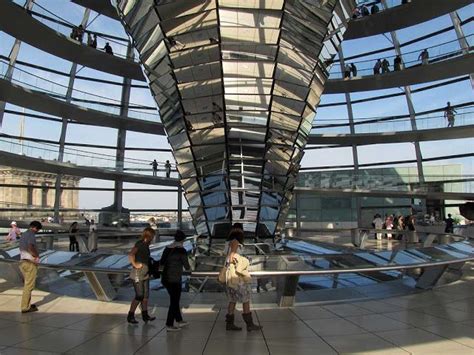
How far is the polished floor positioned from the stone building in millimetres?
27120

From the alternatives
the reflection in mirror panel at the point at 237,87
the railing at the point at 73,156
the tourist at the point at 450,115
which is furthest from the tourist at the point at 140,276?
the tourist at the point at 450,115

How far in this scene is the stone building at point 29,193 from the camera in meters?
32.8

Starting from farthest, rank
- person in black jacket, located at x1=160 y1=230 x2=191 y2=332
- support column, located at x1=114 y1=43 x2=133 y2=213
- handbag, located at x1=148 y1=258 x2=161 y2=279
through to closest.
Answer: support column, located at x1=114 y1=43 x2=133 y2=213 < handbag, located at x1=148 y1=258 x2=161 y2=279 < person in black jacket, located at x1=160 y1=230 x2=191 y2=332

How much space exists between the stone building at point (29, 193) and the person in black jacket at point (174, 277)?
28249 mm

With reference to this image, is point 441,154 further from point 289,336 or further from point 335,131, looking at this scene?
point 289,336

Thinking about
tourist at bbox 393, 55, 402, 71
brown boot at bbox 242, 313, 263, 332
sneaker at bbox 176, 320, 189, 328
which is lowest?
sneaker at bbox 176, 320, 189, 328

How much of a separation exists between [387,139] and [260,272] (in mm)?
29624

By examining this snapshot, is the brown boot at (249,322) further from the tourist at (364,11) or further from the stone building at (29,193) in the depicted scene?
the stone building at (29,193)

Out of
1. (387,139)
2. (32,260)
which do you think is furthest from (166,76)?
(387,139)

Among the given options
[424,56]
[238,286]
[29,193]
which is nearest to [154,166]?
[29,193]

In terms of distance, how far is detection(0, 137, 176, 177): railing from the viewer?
26.9 meters

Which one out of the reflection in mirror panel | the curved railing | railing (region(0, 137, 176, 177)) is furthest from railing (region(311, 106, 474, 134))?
the curved railing

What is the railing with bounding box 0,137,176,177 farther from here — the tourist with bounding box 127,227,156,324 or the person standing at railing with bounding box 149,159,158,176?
the tourist with bounding box 127,227,156,324

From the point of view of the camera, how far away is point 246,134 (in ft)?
42.5
